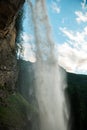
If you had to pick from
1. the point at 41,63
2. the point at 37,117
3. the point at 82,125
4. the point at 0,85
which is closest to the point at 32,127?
the point at 37,117

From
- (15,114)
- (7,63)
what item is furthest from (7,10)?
Answer: (15,114)

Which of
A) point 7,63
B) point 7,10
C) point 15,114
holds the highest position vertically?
point 7,10

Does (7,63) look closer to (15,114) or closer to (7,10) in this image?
(15,114)

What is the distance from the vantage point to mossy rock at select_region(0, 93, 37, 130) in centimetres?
3446

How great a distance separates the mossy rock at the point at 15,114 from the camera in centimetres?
3446

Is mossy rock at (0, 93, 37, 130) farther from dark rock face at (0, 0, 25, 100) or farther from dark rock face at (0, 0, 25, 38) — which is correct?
dark rock face at (0, 0, 25, 38)

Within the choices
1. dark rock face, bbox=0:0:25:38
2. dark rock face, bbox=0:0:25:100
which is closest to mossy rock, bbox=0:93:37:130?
dark rock face, bbox=0:0:25:100

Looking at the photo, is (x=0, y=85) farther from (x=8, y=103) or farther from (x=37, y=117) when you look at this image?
(x=37, y=117)

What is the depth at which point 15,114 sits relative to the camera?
3800cm

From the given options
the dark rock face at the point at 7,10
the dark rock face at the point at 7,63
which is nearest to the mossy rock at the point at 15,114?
the dark rock face at the point at 7,63

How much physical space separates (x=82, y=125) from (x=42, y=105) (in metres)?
14.8

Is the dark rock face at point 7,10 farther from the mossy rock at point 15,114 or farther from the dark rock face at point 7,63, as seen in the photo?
the mossy rock at point 15,114

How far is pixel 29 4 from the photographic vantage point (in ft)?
127

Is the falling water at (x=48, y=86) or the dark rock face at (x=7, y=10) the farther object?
the falling water at (x=48, y=86)
